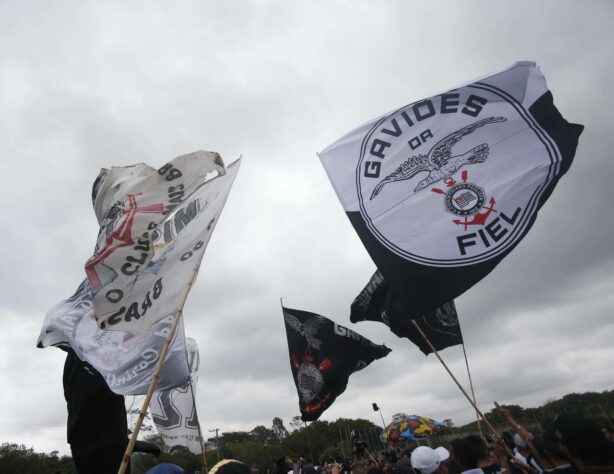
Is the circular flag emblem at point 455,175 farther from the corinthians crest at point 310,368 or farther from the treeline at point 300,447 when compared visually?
the treeline at point 300,447

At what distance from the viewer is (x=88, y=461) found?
3955 millimetres

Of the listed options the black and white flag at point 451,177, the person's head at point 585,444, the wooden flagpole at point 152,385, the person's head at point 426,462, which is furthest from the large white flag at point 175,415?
the person's head at point 585,444

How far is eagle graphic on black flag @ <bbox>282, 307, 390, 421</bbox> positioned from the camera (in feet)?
28.6

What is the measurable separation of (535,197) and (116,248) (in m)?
4.51

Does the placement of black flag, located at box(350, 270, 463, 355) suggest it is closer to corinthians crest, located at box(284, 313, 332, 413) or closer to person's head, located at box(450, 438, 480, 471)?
person's head, located at box(450, 438, 480, 471)

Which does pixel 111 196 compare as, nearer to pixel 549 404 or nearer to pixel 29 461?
pixel 29 461

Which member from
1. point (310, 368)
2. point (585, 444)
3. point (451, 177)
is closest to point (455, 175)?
point (451, 177)

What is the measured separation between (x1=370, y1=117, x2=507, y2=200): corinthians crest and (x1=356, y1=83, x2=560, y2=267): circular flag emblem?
11 millimetres

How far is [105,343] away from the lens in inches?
201

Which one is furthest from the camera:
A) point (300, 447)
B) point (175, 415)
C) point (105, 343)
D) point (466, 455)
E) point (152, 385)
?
point (300, 447)

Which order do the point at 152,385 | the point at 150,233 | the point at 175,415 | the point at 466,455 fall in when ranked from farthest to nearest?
the point at 175,415, the point at 150,233, the point at 466,455, the point at 152,385

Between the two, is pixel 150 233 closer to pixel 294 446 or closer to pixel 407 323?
pixel 407 323

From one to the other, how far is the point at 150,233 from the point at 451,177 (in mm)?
3469

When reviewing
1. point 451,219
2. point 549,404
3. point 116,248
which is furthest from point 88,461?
point 549,404
